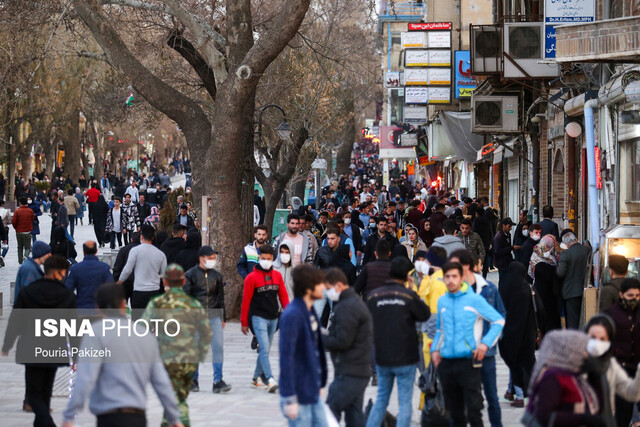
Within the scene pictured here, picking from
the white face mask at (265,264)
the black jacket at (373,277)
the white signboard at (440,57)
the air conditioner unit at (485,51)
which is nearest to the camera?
the black jacket at (373,277)

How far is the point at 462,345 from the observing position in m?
8.56

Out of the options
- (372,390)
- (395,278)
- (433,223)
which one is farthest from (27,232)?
(395,278)

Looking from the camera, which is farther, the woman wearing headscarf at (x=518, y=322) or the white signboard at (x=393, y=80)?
the white signboard at (x=393, y=80)

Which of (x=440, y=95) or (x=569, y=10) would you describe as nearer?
(x=569, y=10)

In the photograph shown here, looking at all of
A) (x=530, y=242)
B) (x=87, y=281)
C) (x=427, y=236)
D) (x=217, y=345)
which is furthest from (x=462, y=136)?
(x=87, y=281)

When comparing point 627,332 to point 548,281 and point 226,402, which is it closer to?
point 226,402

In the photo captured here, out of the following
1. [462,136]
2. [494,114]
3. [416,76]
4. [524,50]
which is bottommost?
[494,114]

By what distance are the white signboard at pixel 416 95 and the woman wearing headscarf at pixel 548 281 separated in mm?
23447

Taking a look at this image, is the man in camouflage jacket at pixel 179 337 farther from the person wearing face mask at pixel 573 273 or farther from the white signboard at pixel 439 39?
the white signboard at pixel 439 39

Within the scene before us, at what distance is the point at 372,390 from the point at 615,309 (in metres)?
3.74

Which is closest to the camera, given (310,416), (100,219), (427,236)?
(310,416)

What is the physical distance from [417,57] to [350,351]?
28844mm

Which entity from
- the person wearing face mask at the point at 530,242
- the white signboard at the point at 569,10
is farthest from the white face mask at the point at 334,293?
the white signboard at the point at 569,10

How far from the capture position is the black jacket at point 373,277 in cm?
1110
